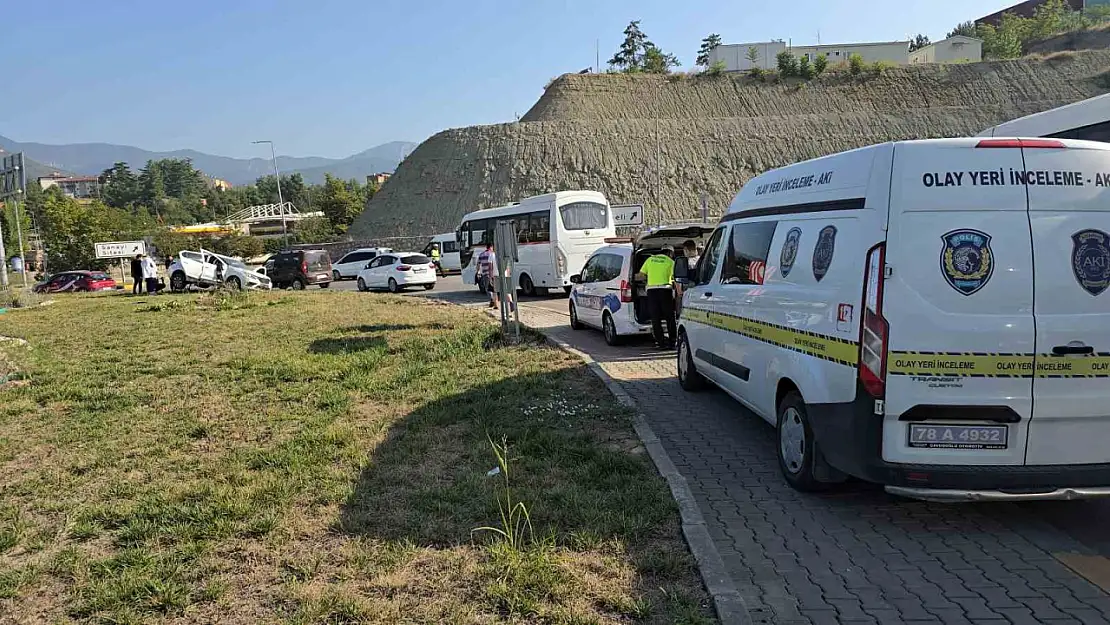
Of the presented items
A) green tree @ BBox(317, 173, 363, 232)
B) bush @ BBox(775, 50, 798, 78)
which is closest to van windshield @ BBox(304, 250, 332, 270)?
green tree @ BBox(317, 173, 363, 232)

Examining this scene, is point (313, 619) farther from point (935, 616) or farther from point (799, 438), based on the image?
point (799, 438)

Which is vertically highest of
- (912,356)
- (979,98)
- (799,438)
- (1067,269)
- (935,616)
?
(979,98)

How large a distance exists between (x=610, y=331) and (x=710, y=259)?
486 cm

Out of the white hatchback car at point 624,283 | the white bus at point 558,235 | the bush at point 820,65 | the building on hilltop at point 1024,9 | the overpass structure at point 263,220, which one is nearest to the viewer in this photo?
the white hatchback car at point 624,283

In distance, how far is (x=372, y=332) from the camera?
1355 centimetres

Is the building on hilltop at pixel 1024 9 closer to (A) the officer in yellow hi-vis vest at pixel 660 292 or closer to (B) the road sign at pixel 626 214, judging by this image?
(B) the road sign at pixel 626 214

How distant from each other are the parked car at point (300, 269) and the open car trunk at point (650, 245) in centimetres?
2168

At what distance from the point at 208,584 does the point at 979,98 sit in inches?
3152

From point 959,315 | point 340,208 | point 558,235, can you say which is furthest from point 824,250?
point 340,208

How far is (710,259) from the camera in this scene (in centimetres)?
750

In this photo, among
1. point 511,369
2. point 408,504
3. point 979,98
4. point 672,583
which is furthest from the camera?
point 979,98

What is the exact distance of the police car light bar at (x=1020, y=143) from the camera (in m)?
4.27

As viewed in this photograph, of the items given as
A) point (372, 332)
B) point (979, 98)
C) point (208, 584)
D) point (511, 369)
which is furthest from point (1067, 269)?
point (979, 98)

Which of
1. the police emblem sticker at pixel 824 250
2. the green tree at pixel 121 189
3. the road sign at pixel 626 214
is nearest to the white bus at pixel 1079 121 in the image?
the police emblem sticker at pixel 824 250
